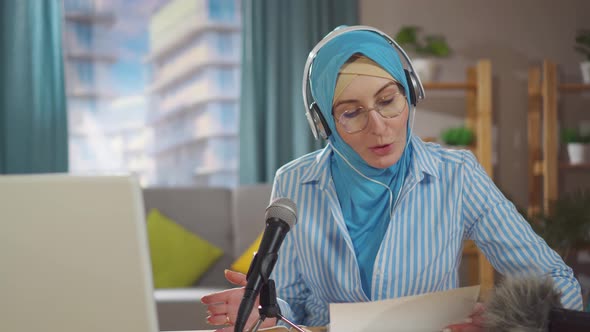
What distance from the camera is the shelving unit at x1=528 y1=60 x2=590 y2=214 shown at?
13.1ft

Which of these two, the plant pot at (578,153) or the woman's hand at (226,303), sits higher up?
the plant pot at (578,153)

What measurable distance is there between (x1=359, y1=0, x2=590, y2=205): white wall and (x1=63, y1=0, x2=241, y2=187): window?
1.08 meters

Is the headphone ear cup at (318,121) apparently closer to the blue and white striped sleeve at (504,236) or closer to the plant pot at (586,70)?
the blue and white striped sleeve at (504,236)

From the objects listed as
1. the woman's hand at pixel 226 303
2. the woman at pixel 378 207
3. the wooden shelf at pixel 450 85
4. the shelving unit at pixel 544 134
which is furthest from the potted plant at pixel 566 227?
the woman's hand at pixel 226 303

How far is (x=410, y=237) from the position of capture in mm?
1285

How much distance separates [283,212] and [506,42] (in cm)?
401

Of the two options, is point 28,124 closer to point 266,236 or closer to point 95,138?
point 95,138

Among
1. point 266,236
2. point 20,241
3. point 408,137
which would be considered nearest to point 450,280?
point 408,137

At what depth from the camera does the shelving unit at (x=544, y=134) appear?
13.1 feet

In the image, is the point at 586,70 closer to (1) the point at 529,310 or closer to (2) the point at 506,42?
(2) the point at 506,42

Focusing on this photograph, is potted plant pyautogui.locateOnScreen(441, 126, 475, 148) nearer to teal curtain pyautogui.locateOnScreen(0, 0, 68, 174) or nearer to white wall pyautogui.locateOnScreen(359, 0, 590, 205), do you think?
white wall pyautogui.locateOnScreen(359, 0, 590, 205)

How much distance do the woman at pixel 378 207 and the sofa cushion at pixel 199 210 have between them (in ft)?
Answer: 7.77

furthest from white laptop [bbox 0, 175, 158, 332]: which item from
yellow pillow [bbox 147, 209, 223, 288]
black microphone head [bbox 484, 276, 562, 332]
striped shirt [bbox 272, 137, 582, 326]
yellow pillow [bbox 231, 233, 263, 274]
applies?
yellow pillow [bbox 147, 209, 223, 288]

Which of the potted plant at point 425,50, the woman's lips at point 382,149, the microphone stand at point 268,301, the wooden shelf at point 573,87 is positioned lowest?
the microphone stand at point 268,301
